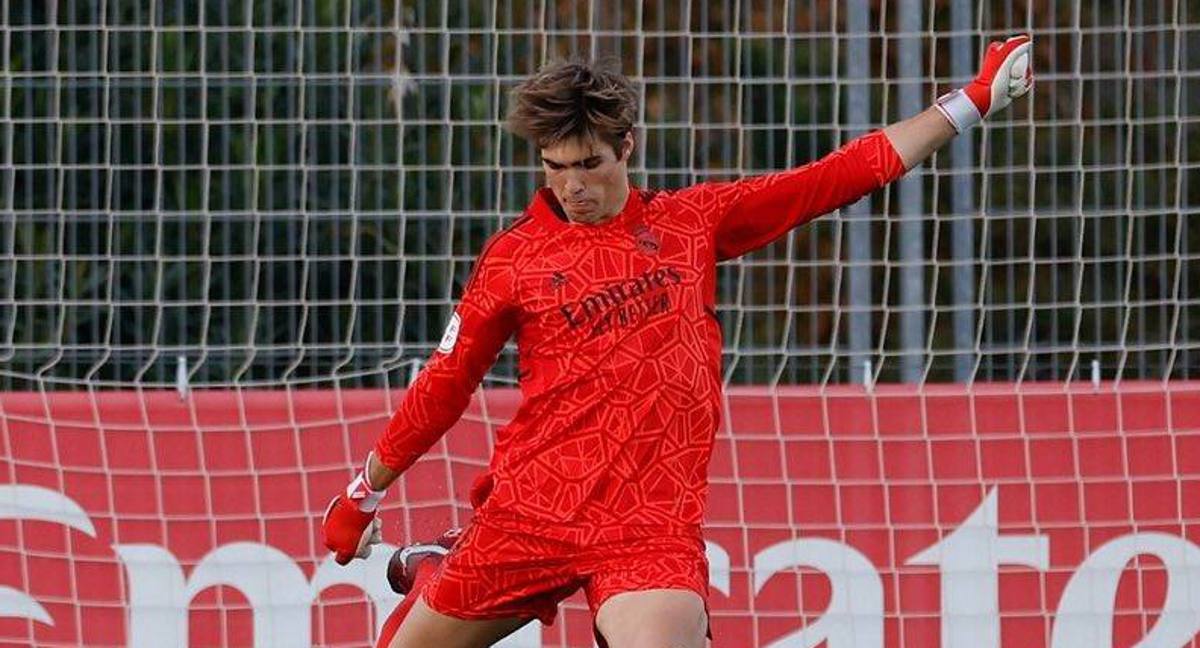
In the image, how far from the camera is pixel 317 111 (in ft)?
26.2

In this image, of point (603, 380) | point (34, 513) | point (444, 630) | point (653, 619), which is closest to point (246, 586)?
point (34, 513)

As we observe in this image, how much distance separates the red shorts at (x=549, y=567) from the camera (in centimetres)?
518

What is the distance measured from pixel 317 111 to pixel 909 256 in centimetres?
192

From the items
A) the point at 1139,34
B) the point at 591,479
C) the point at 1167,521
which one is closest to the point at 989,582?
the point at 1167,521

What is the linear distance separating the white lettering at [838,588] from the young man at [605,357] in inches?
95.9

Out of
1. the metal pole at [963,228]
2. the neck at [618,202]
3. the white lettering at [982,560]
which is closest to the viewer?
the neck at [618,202]

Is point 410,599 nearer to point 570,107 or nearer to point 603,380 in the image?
point 603,380

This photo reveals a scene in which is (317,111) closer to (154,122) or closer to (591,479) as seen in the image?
(154,122)

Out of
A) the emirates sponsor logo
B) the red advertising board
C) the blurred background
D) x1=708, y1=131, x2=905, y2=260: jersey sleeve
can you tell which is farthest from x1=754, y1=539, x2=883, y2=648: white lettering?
the emirates sponsor logo

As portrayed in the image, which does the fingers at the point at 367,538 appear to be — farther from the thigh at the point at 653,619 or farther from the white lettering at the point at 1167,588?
the white lettering at the point at 1167,588

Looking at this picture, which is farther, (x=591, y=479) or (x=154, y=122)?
(x=154, y=122)

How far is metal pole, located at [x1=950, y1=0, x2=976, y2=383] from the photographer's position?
26.0 feet

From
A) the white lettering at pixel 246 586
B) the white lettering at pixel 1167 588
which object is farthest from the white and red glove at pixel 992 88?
the white lettering at pixel 246 586

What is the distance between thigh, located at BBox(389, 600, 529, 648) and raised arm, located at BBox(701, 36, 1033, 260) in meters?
0.94
